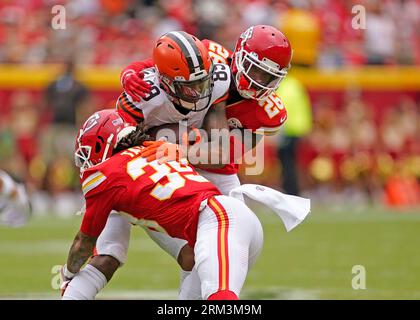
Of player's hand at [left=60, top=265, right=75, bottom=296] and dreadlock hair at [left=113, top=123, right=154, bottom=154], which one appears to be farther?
player's hand at [left=60, top=265, right=75, bottom=296]

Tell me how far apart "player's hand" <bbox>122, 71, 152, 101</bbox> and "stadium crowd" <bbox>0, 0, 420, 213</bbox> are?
26.6 feet

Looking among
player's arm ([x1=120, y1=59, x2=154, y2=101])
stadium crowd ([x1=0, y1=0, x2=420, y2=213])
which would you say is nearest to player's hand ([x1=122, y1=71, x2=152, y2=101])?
player's arm ([x1=120, y1=59, x2=154, y2=101])

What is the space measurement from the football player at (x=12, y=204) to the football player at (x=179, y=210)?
4.03 feet

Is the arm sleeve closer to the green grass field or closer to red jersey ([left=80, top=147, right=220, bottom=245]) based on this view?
red jersey ([left=80, top=147, right=220, bottom=245])

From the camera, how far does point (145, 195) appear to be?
4645 millimetres

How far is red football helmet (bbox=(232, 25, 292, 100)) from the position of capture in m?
5.29

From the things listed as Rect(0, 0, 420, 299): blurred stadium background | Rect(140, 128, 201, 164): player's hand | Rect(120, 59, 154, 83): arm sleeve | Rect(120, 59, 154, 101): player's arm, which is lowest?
Rect(140, 128, 201, 164): player's hand

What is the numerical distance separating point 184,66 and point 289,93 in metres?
7.95

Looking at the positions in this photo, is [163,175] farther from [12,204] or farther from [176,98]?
[12,204]

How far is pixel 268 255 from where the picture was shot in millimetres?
9352

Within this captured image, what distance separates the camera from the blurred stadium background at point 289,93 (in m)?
13.3

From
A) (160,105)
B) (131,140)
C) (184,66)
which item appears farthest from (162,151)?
(160,105)

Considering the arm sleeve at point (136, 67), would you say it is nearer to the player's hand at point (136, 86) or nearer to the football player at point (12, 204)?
the player's hand at point (136, 86)

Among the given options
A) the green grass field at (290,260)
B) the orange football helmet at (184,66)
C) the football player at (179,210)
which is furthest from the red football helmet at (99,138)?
the green grass field at (290,260)
